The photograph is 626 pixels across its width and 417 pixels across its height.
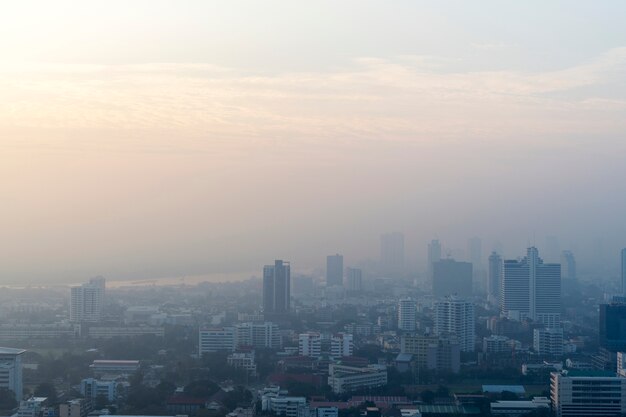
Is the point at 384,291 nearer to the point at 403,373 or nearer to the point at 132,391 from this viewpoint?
the point at 403,373

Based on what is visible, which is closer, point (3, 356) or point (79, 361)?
point (3, 356)

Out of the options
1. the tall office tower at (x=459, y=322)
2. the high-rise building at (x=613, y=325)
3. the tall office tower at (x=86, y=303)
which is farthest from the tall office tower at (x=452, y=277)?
the high-rise building at (x=613, y=325)

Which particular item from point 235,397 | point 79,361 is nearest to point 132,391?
point 235,397

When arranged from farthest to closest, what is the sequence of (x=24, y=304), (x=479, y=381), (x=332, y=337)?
(x=24, y=304) → (x=332, y=337) → (x=479, y=381)

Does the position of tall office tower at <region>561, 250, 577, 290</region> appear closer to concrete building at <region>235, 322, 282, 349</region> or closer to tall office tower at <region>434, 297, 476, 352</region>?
tall office tower at <region>434, 297, 476, 352</region>

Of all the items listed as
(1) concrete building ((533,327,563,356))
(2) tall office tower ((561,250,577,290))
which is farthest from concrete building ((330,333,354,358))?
(2) tall office tower ((561,250,577,290))

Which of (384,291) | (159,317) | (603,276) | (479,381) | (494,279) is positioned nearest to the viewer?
(479,381)

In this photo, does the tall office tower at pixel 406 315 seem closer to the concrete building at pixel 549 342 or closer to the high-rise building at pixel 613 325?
the concrete building at pixel 549 342
